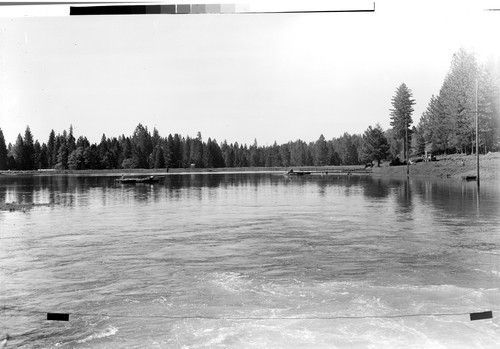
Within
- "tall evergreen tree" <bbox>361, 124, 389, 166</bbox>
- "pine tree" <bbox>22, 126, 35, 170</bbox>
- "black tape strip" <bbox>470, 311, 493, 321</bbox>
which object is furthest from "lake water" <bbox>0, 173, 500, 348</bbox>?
"pine tree" <bbox>22, 126, 35, 170</bbox>

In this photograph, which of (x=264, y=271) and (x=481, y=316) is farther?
(x=264, y=271)

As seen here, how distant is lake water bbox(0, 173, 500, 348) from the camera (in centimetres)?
461

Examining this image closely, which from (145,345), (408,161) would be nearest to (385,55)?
Result: (408,161)

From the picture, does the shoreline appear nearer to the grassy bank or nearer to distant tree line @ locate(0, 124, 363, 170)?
the grassy bank

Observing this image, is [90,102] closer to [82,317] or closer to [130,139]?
[130,139]

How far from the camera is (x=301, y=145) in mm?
6164

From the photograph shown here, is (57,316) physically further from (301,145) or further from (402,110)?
(402,110)

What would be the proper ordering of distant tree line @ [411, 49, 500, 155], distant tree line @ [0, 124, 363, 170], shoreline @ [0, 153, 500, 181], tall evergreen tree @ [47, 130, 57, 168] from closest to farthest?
distant tree line @ [411, 49, 500, 155] < tall evergreen tree @ [47, 130, 57, 168] < distant tree line @ [0, 124, 363, 170] < shoreline @ [0, 153, 500, 181]

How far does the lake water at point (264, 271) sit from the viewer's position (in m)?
4.61

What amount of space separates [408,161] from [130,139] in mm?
3696

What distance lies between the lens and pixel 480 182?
7.03m

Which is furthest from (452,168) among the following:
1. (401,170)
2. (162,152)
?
(162,152)

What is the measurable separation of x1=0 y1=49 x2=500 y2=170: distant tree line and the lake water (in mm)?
620

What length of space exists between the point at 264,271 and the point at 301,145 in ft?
5.30
